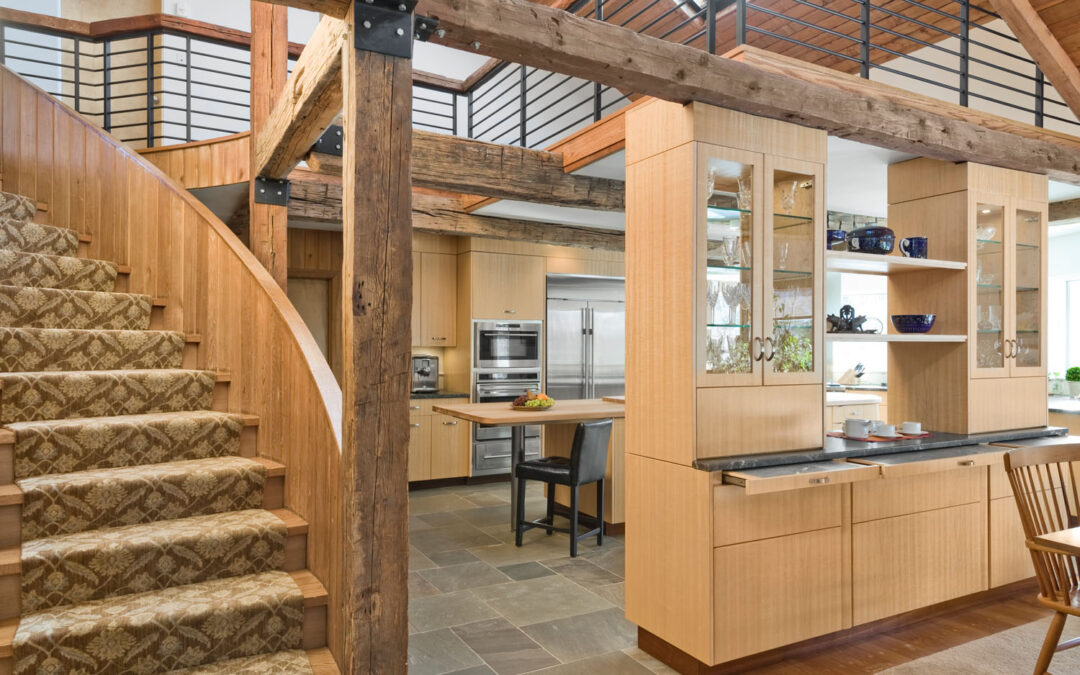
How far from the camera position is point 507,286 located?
23.4 ft

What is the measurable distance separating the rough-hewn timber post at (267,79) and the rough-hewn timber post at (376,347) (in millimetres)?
1949

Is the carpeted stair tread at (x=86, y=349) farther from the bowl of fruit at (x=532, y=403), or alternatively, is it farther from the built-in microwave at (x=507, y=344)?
the built-in microwave at (x=507, y=344)

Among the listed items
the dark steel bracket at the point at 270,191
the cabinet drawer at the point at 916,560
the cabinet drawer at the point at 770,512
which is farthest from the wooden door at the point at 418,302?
the cabinet drawer at the point at 916,560

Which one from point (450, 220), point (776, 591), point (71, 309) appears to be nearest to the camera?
point (776, 591)

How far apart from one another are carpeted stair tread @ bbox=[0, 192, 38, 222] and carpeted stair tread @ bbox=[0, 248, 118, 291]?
0.43 m

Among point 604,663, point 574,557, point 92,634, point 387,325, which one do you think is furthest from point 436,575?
point 387,325

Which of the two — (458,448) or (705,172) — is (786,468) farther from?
(458,448)

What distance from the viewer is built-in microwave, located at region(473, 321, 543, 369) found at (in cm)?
695

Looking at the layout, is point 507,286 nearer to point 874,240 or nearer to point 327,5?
point 874,240

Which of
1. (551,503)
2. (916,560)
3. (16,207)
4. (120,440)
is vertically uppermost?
(16,207)

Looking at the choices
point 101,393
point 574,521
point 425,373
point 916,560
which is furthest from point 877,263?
point 425,373

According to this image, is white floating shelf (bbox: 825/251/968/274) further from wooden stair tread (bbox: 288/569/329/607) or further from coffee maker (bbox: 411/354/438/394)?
coffee maker (bbox: 411/354/438/394)

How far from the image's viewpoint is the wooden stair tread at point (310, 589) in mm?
2304

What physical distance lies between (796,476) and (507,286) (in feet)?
15.6
